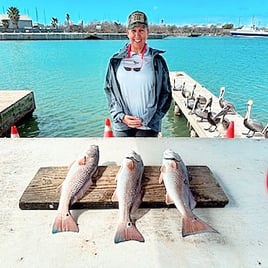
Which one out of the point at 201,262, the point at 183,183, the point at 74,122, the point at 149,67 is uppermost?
the point at 149,67

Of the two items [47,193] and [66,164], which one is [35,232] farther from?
[66,164]

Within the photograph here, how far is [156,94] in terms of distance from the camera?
2.03m

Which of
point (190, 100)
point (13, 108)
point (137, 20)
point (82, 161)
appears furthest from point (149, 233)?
point (13, 108)

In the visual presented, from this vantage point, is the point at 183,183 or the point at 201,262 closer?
the point at 201,262

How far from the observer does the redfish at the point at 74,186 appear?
3.48ft

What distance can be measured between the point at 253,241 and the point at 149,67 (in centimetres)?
129

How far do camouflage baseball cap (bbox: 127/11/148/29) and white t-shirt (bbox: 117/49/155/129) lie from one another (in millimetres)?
177

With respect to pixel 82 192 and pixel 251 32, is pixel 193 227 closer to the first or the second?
pixel 82 192

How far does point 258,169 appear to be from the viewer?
4.92 ft

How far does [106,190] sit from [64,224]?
23 centimetres

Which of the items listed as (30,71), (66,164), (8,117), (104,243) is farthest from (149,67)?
(30,71)

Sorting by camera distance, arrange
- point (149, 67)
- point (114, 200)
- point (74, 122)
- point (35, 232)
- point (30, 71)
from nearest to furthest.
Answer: point (35, 232)
point (114, 200)
point (149, 67)
point (74, 122)
point (30, 71)

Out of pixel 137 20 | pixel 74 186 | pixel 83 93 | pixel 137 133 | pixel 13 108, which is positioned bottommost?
pixel 83 93

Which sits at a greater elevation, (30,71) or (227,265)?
(227,265)
